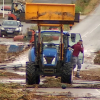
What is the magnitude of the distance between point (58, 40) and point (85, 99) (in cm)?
449

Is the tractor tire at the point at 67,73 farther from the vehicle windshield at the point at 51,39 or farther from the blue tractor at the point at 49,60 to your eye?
the vehicle windshield at the point at 51,39

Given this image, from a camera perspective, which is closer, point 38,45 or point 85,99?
point 85,99

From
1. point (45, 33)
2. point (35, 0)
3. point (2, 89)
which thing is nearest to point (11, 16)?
point (35, 0)

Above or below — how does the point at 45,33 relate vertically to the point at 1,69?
above

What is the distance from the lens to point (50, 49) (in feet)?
48.5

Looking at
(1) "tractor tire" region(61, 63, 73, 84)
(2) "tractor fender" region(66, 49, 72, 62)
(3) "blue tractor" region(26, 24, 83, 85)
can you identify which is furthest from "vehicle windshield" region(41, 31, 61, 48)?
(1) "tractor tire" region(61, 63, 73, 84)

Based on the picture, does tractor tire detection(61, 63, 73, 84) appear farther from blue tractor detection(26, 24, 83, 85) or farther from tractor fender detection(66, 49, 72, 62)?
tractor fender detection(66, 49, 72, 62)

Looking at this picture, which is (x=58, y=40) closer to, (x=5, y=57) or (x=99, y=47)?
(x=5, y=57)

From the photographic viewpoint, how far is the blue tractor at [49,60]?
1454 centimetres

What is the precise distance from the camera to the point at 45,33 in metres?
16.0

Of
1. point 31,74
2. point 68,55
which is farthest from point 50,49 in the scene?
point 68,55

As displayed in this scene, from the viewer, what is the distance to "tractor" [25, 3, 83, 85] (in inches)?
562

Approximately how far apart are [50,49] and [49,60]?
18.2 inches

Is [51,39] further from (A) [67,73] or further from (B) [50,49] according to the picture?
(A) [67,73]
